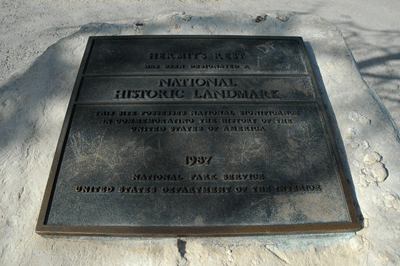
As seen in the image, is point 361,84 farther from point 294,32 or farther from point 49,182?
point 49,182

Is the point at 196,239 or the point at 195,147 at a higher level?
the point at 195,147

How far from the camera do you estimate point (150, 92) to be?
92.5 inches

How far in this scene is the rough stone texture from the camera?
5.78 ft

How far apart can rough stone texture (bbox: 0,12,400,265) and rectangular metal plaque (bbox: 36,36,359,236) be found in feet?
0.51

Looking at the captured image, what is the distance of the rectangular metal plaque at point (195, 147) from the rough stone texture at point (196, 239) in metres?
0.16

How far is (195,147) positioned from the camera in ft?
6.78

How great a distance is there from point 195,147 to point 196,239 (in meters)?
0.67

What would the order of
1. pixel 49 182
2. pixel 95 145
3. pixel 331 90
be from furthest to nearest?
pixel 331 90 < pixel 95 145 < pixel 49 182

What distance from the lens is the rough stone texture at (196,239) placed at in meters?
1.76

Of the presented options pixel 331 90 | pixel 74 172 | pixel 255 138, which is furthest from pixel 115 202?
pixel 331 90

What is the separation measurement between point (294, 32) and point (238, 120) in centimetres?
159

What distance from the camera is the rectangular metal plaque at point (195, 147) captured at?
177 centimetres

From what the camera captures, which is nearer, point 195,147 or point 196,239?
point 196,239

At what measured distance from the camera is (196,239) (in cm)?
181
